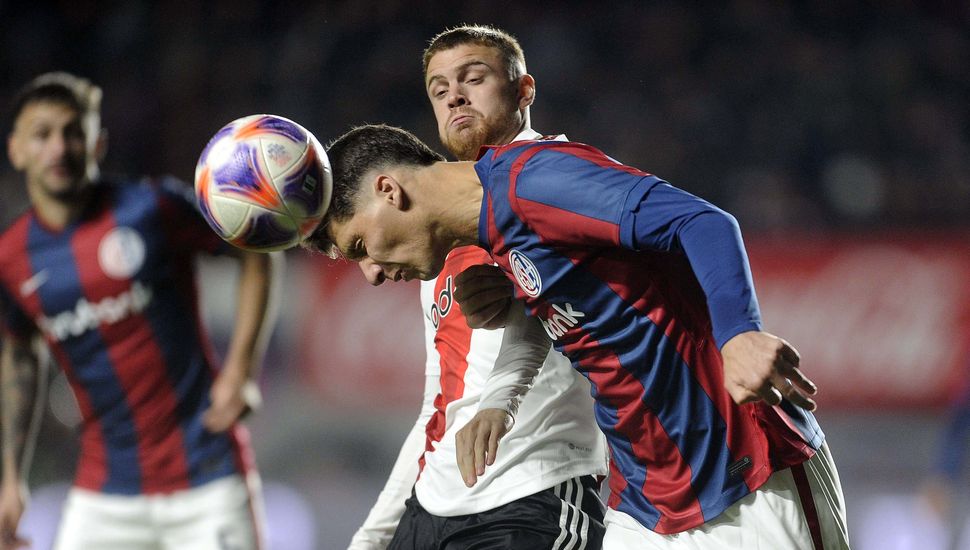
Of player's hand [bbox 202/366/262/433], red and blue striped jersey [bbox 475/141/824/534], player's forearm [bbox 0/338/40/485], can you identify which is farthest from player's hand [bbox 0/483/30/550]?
red and blue striped jersey [bbox 475/141/824/534]

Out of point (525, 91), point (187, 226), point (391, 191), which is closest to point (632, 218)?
point (391, 191)

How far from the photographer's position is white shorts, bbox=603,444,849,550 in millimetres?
2521

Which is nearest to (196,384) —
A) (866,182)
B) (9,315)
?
(9,315)

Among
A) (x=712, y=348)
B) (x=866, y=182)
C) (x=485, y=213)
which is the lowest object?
(x=866, y=182)

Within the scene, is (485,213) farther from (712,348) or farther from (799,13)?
(799,13)

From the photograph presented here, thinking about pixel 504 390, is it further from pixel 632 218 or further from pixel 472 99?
pixel 472 99

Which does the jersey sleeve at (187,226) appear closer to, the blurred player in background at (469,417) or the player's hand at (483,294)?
the blurred player in background at (469,417)

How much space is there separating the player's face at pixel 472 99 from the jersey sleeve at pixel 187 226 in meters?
1.30

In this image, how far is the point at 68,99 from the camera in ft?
14.3

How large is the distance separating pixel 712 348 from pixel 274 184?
1.16 m

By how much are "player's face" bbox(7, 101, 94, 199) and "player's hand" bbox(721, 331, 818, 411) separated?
3.06 metres

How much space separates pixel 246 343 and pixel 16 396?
1.01 m

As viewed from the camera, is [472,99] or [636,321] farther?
[472,99]

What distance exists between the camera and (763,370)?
6.62 ft
